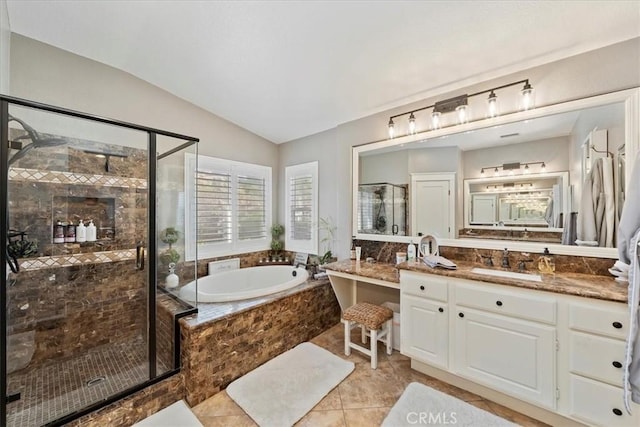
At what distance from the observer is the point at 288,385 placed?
2.01 m

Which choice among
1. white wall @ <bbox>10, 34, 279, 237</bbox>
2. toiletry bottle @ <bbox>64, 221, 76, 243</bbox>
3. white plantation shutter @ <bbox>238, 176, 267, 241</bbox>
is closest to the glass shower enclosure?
toiletry bottle @ <bbox>64, 221, 76, 243</bbox>

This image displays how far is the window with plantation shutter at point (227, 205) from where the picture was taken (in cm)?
318

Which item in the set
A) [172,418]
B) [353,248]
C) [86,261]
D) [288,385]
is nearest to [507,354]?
[288,385]

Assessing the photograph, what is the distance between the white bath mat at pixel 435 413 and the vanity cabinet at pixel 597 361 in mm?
459

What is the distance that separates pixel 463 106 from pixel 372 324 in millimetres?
2151

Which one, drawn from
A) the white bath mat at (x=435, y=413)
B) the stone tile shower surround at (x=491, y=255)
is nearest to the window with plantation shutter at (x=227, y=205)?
the stone tile shower surround at (x=491, y=255)

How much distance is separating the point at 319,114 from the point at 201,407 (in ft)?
10.2

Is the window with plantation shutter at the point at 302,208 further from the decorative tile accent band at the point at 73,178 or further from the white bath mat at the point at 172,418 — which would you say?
the white bath mat at the point at 172,418

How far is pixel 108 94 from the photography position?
101 inches

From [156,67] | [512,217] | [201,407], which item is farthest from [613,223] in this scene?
[156,67]

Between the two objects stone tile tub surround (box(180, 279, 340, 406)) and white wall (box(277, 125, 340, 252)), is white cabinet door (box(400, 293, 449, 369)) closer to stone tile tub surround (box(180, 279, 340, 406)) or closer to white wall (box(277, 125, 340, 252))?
stone tile tub surround (box(180, 279, 340, 406))

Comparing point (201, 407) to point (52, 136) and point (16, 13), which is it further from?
point (16, 13)

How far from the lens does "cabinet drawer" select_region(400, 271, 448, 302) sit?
200cm

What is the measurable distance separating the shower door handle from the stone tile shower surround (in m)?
2.31
